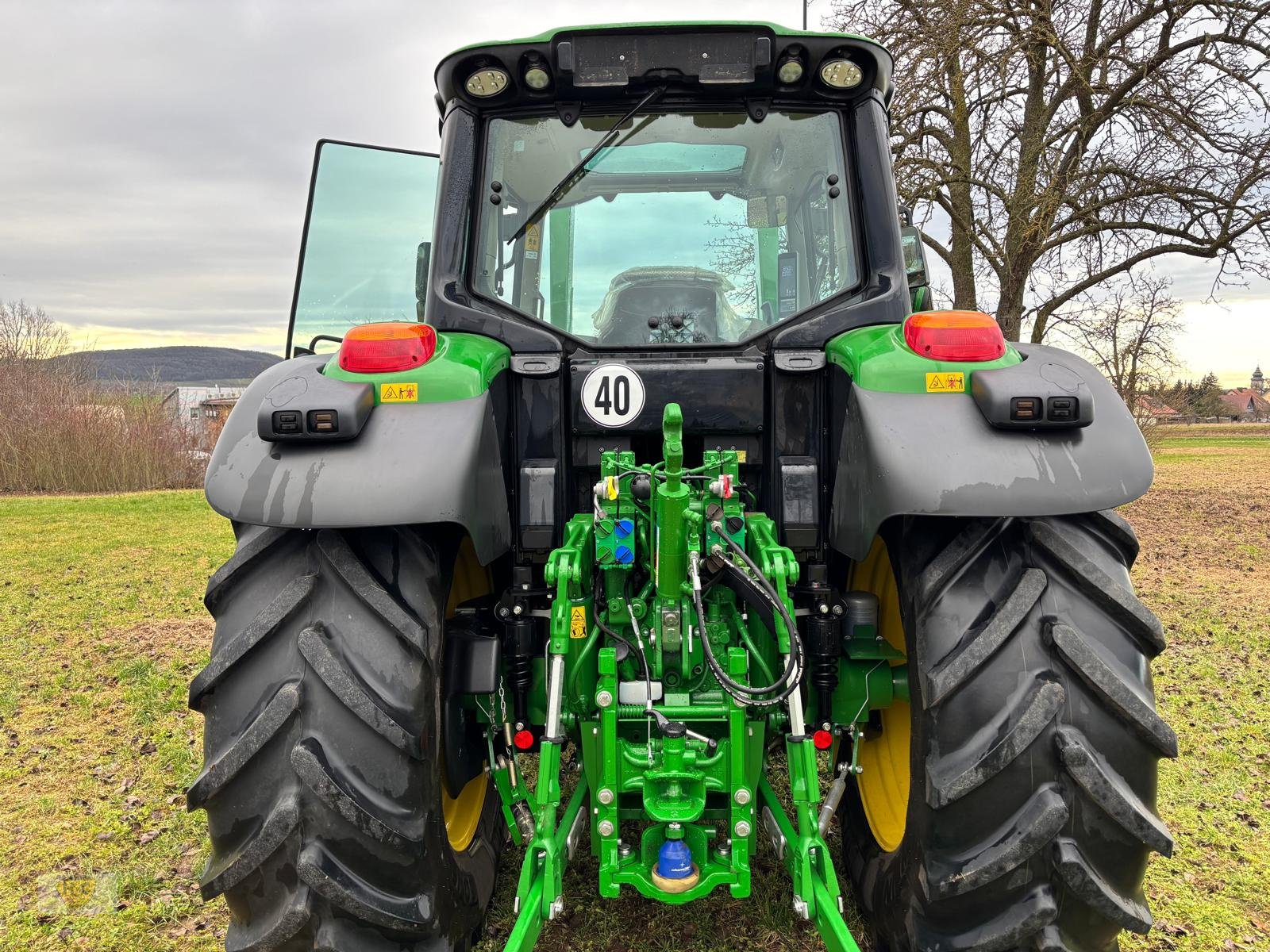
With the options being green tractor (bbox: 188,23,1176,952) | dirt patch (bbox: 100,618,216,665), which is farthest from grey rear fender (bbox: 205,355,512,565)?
dirt patch (bbox: 100,618,216,665)

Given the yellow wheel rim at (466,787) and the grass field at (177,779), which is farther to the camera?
the grass field at (177,779)

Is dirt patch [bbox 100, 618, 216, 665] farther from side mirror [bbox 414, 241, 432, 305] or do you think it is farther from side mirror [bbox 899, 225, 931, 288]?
side mirror [bbox 899, 225, 931, 288]

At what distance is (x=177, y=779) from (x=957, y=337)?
398 cm

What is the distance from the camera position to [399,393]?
2.20 m

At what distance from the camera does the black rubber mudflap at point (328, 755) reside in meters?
1.93

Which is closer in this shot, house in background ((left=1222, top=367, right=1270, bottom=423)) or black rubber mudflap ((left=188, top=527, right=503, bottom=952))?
black rubber mudflap ((left=188, top=527, right=503, bottom=952))

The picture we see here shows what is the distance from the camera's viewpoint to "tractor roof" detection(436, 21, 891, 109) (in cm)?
256

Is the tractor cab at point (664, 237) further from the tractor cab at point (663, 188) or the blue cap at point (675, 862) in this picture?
the blue cap at point (675, 862)

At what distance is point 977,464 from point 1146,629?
1.77 feet

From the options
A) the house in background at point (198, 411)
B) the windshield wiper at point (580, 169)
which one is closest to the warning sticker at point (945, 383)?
the windshield wiper at point (580, 169)

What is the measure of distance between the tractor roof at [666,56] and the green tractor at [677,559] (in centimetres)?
1

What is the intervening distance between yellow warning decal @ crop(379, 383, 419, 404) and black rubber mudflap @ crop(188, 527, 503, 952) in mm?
356

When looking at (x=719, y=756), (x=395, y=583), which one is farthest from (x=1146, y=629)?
(x=395, y=583)

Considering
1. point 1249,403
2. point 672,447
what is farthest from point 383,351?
point 1249,403
